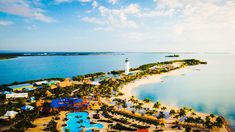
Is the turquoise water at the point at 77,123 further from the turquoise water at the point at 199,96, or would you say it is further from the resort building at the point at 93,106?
the turquoise water at the point at 199,96

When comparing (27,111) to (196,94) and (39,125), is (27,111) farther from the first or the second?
(196,94)

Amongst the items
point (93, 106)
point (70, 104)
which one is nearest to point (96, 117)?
point (93, 106)

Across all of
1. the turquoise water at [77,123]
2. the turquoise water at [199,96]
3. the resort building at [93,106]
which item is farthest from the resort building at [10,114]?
the turquoise water at [199,96]

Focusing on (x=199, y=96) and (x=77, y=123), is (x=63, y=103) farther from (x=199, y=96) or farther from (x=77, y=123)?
(x=199, y=96)

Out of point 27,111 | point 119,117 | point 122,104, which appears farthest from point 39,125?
point 122,104

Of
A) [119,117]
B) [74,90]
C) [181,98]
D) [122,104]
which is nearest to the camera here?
[119,117]

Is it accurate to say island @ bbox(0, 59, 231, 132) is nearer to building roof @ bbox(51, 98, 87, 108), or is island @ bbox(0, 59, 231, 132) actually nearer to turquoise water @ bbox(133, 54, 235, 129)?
building roof @ bbox(51, 98, 87, 108)

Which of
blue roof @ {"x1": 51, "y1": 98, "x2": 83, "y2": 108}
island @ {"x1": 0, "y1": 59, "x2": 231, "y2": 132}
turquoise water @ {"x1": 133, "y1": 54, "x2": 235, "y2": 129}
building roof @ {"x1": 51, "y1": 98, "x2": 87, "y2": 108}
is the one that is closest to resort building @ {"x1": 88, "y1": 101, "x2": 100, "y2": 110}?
island @ {"x1": 0, "y1": 59, "x2": 231, "y2": 132}

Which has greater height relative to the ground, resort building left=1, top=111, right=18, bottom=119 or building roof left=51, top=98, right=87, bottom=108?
building roof left=51, top=98, right=87, bottom=108
